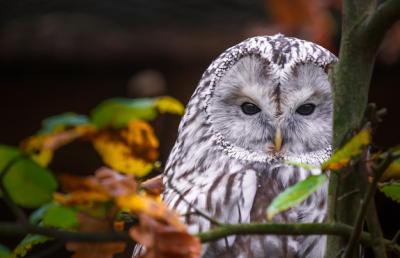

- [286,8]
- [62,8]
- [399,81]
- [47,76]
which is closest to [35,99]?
[47,76]

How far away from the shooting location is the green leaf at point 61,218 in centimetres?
135

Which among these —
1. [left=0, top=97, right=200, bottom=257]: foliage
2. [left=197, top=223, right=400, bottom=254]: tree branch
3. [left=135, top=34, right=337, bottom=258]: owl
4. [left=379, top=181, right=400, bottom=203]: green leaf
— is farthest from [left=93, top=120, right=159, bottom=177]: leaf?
[left=135, top=34, right=337, bottom=258]: owl

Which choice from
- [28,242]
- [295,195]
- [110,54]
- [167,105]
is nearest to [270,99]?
[28,242]

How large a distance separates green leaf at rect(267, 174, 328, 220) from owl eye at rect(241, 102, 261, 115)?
1.14 m

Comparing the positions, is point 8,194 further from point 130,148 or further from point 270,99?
point 270,99

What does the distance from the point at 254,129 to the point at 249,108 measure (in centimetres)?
5

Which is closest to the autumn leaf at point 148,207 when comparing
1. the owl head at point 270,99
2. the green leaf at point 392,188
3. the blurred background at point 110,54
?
the green leaf at point 392,188

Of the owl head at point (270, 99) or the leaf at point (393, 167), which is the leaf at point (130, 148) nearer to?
the leaf at point (393, 167)

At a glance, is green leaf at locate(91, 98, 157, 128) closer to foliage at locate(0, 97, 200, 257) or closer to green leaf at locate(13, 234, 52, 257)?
foliage at locate(0, 97, 200, 257)

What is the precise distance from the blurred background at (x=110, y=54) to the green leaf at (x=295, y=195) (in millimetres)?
2821

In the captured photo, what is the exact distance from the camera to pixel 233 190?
2379 mm

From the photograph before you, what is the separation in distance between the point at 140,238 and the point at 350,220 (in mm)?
380

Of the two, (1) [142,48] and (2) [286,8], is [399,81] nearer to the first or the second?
(1) [142,48]

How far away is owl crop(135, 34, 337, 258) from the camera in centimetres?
237
